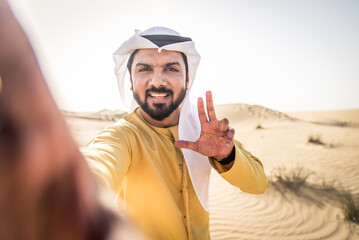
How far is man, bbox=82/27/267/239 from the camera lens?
1679 mm

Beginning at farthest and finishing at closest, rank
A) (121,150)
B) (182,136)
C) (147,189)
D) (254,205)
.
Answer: (254,205), (182,136), (147,189), (121,150)

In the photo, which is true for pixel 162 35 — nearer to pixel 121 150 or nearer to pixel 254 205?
pixel 121 150

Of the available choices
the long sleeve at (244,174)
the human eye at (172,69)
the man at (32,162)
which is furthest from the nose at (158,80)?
the man at (32,162)

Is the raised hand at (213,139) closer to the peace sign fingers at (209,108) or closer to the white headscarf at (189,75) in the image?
the peace sign fingers at (209,108)

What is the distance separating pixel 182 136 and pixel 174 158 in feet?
0.87

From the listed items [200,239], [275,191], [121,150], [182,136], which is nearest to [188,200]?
[200,239]

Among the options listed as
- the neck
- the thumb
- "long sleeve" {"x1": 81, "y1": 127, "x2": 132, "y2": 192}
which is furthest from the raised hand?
the neck

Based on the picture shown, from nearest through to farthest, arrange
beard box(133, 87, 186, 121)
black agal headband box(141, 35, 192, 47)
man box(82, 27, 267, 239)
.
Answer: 1. man box(82, 27, 267, 239)
2. beard box(133, 87, 186, 121)
3. black agal headband box(141, 35, 192, 47)

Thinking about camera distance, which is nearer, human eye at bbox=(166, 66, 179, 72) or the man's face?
the man's face

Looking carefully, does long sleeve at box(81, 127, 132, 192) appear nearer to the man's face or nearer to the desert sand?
the man's face

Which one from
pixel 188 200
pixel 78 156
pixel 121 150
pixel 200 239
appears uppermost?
pixel 78 156

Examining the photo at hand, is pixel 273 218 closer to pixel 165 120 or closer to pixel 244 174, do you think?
pixel 244 174

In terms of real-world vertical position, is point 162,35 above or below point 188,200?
above

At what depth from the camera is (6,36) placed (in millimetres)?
294
